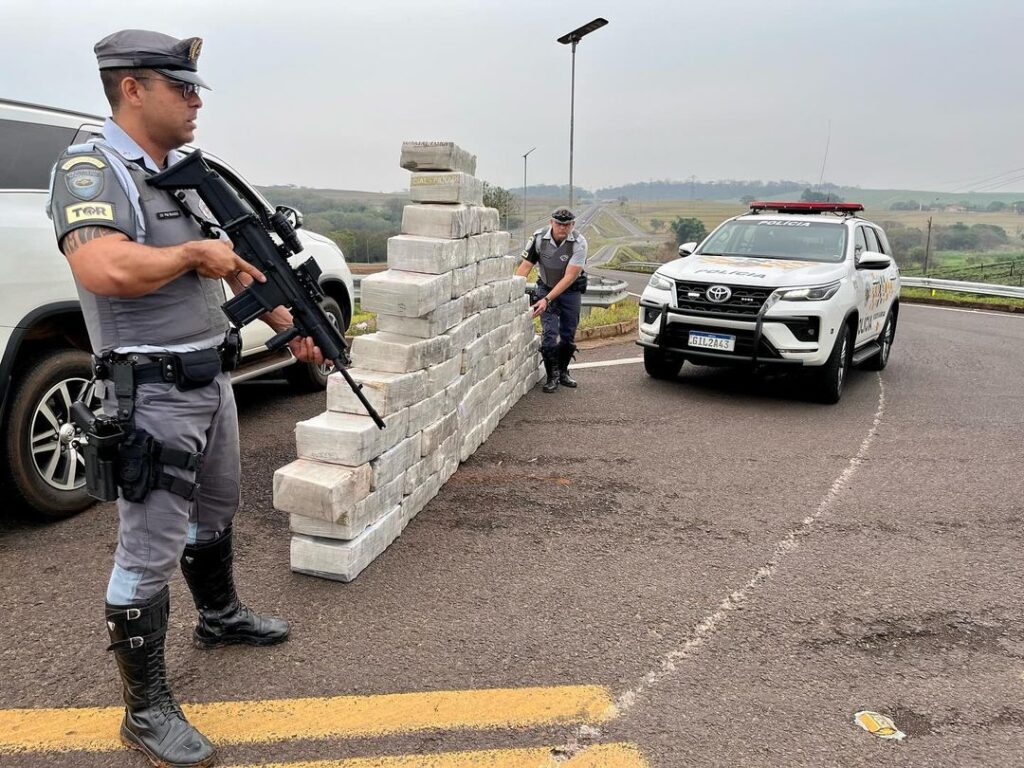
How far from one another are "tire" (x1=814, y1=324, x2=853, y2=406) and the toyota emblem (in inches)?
43.0

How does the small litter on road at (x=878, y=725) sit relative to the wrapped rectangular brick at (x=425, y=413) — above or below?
below

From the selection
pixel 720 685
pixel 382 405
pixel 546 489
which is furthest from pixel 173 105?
pixel 546 489

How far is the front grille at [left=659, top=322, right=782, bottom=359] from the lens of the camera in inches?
265

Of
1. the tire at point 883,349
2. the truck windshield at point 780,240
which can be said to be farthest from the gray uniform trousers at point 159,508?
the tire at point 883,349

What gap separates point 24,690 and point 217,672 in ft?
2.15

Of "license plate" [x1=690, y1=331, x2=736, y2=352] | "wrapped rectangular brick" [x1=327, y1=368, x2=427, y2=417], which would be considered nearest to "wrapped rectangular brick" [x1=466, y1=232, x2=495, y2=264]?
"wrapped rectangular brick" [x1=327, y1=368, x2=427, y2=417]

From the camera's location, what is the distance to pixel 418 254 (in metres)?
4.30

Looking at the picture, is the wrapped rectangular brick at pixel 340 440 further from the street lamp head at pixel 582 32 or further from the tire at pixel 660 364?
the street lamp head at pixel 582 32

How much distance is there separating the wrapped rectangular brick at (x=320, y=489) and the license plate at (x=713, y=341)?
14.2ft

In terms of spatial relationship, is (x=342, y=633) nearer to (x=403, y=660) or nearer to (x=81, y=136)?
(x=403, y=660)

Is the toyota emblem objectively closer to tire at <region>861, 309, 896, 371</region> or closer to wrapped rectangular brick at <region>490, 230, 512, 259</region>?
wrapped rectangular brick at <region>490, 230, 512, 259</region>

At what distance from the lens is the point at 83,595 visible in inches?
130

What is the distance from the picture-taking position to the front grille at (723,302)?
6738mm

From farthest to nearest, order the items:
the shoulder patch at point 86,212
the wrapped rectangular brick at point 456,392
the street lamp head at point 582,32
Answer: the street lamp head at point 582,32 < the wrapped rectangular brick at point 456,392 < the shoulder patch at point 86,212
